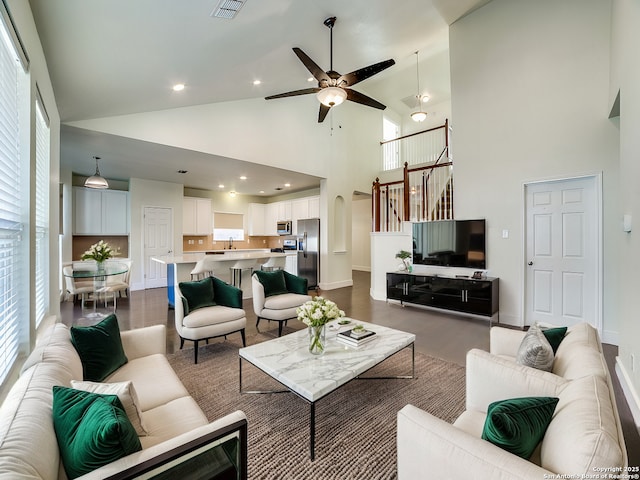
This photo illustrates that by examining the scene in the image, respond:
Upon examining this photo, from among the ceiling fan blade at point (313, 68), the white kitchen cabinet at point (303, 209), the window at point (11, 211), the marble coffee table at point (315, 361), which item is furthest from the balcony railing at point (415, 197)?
the window at point (11, 211)

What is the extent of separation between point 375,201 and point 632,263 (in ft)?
13.9

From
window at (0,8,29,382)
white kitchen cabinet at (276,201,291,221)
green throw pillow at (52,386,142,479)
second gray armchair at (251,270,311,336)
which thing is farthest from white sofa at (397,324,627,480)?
white kitchen cabinet at (276,201,291,221)

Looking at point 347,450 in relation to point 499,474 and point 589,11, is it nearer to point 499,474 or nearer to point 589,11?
point 499,474

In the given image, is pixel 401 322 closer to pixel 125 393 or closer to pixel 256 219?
pixel 125 393

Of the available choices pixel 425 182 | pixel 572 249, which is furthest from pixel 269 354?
pixel 425 182

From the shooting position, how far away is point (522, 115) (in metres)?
4.27

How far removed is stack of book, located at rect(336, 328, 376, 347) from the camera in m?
2.45

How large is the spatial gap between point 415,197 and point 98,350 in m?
5.68

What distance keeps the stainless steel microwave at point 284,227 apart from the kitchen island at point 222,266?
9.12 feet

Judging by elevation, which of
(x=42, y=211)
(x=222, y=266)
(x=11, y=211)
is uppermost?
(x=42, y=211)

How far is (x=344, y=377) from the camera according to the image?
193 centimetres

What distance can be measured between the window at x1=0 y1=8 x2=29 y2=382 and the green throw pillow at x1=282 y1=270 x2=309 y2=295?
2766mm

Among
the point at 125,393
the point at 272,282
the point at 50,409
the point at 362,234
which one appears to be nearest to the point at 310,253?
the point at 272,282

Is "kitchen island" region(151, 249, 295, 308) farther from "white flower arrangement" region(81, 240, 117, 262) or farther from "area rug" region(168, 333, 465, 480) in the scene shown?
"area rug" region(168, 333, 465, 480)
